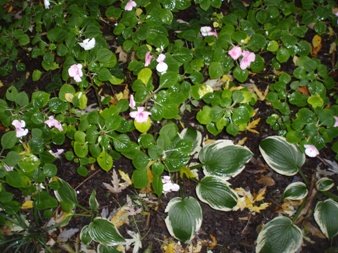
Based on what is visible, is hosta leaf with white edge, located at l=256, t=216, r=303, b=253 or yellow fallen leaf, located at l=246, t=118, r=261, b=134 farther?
yellow fallen leaf, located at l=246, t=118, r=261, b=134

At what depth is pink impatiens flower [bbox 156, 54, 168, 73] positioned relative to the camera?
1.84 meters

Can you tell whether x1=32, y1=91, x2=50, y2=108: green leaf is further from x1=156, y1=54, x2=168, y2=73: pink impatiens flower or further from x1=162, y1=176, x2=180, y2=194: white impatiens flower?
x1=162, y1=176, x2=180, y2=194: white impatiens flower

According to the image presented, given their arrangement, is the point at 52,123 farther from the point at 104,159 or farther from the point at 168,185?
the point at 168,185

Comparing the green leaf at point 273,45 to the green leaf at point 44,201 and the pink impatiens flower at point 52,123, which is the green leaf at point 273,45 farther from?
the green leaf at point 44,201

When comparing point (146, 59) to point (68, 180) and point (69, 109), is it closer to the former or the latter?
point (69, 109)

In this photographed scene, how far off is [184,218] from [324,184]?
76 centimetres

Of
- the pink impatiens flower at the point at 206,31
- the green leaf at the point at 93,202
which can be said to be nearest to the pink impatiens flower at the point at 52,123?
the green leaf at the point at 93,202

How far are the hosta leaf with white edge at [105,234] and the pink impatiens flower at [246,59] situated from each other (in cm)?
110

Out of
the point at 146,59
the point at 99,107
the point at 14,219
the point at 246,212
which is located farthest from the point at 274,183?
the point at 14,219

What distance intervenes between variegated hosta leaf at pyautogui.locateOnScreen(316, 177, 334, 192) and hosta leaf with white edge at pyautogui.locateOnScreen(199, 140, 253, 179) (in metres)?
0.39

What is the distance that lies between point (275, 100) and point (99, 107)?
3.38ft

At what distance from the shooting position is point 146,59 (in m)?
1.91

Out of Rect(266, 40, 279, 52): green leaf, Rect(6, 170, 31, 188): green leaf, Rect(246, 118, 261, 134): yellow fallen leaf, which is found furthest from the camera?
Rect(246, 118, 261, 134): yellow fallen leaf

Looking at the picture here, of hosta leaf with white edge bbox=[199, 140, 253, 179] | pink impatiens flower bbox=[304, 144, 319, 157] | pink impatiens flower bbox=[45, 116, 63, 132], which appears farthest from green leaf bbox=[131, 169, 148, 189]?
pink impatiens flower bbox=[304, 144, 319, 157]
